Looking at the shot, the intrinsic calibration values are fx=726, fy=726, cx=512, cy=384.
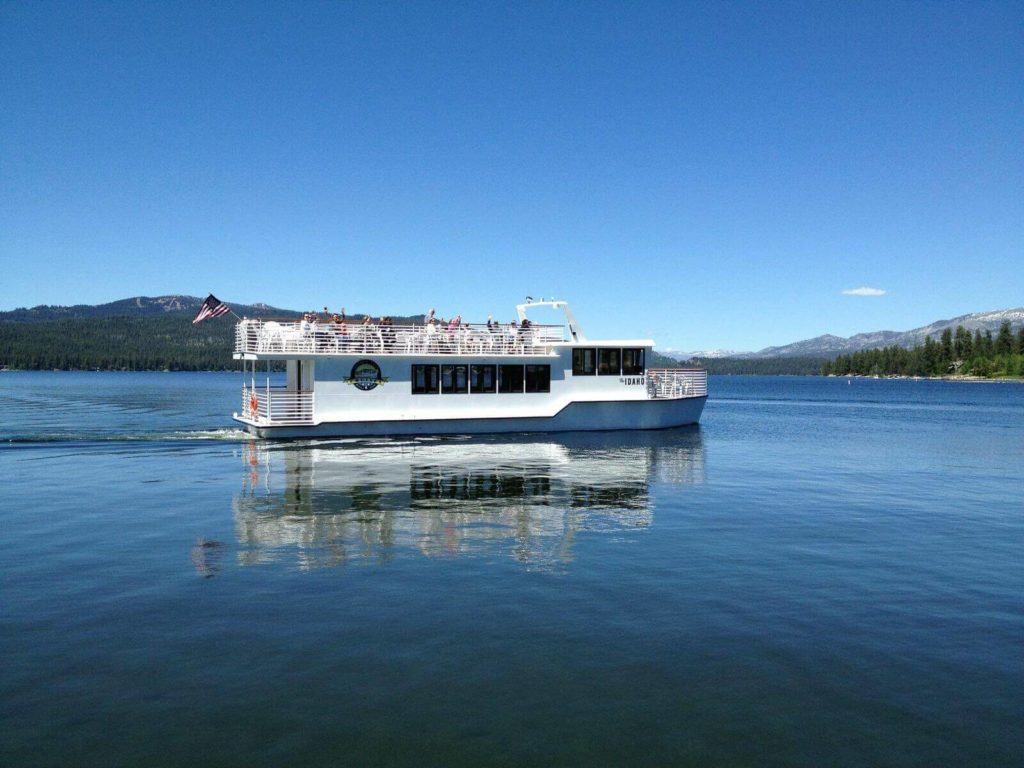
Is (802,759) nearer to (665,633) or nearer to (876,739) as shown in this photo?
(876,739)

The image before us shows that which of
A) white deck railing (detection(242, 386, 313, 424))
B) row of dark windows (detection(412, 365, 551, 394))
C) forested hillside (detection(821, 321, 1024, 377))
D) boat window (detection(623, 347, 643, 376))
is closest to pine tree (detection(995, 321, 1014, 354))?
forested hillside (detection(821, 321, 1024, 377))

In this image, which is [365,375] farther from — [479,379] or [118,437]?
[118,437]

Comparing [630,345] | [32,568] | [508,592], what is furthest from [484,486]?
[630,345]

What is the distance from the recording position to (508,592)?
36.3ft

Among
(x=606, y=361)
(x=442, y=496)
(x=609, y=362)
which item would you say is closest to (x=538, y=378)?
(x=606, y=361)

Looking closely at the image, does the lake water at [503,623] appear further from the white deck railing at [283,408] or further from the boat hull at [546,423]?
the boat hull at [546,423]

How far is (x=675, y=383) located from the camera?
38719mm

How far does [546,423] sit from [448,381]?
5347 millimetres

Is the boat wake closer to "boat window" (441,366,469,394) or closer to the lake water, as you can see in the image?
"boat window" (441,366,469,394)

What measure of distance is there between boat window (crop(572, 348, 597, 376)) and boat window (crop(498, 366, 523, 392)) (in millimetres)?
2840

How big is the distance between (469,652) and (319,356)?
24.1 meters

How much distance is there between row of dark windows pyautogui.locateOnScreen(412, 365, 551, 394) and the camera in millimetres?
33469

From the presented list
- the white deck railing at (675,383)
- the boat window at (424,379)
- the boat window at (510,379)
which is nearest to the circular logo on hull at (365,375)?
the boat window at (424,379)

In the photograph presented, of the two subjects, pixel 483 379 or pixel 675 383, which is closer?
pixel 483 379
